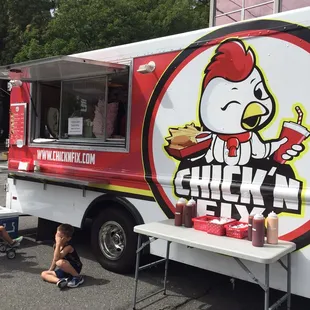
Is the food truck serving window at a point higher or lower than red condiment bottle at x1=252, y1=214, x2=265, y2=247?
higher

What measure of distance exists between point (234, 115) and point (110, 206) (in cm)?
201

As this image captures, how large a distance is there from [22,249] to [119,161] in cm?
218

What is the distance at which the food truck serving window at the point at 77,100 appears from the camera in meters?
5.11

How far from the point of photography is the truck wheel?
479 cm

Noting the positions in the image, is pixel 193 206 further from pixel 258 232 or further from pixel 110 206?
pixel 110 206

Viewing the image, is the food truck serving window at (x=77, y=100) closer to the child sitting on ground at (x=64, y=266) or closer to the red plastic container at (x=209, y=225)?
the child sitting on ground at (x=64, y=266)

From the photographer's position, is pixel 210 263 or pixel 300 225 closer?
pixel 300 225

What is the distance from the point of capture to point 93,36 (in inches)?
683

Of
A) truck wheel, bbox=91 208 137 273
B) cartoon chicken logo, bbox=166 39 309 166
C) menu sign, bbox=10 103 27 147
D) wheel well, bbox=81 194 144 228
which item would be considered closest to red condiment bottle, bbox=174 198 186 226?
cartoon chicken logo, bbox=166 39 309 166

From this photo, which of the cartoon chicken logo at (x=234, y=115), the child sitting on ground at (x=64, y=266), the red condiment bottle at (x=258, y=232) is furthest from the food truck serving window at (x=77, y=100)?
the red condiment bottle at (x=258, y=232)

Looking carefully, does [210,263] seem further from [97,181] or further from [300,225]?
[97,181]

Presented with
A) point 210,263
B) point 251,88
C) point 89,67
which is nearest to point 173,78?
point 251,88

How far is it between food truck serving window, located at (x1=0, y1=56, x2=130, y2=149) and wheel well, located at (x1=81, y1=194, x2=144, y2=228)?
2.13 ft

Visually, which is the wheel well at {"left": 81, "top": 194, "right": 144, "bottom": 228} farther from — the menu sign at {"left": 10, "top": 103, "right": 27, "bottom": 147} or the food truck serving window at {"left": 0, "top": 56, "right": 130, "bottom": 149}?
the menu sign at {"left": 10, "top": 103, "right": 27, "bottom": 147}
